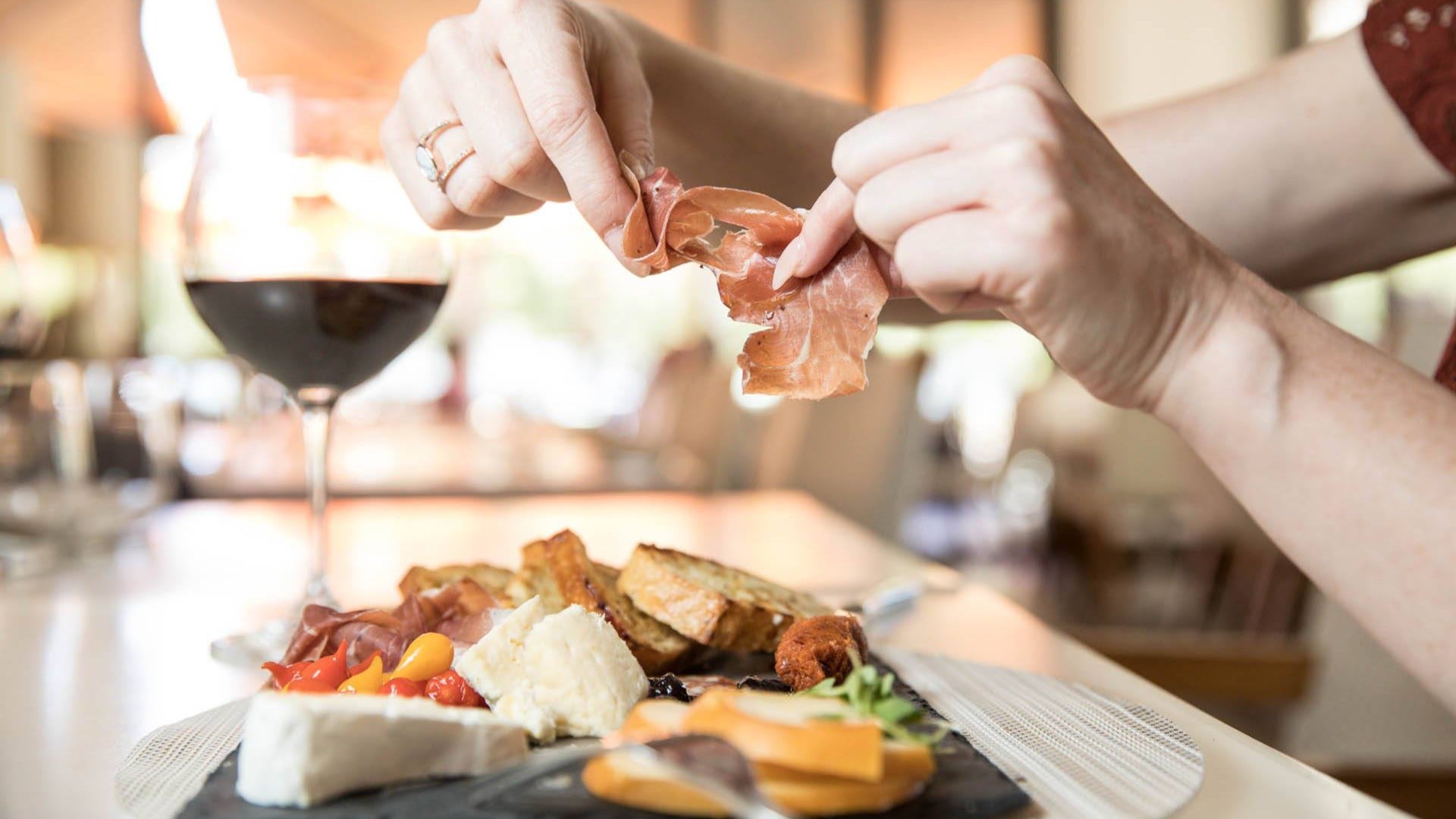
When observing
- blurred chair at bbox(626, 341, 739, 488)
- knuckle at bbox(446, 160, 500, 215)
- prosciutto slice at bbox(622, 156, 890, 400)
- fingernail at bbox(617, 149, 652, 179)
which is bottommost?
blurred chair at bbox(626, 341, 739, 488)

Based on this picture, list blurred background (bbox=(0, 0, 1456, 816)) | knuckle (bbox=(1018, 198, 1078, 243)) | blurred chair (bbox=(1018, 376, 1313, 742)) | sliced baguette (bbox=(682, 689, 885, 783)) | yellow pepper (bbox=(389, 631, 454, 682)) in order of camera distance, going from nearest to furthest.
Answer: sliced baguette (bbox=(682, 689, 885, 783))
knuckle (bbox=(1018, 198, 1078, 243))
yellow pepper (bbox=(389, 631, 454, 682))
blurred background (bbox=(0, 0, 1456, 816))
blurred chair (bbox=(1018, 376, 1313, 742))

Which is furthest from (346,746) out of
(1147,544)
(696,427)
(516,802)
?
(1147,544)

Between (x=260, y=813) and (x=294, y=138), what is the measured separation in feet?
2.41

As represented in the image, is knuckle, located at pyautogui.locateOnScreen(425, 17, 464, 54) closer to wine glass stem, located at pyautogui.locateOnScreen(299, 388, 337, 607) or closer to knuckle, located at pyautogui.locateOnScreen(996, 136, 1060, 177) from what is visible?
wine glass stem, located at pyautogui.locateOnScreen(299, 388, 337, 607)

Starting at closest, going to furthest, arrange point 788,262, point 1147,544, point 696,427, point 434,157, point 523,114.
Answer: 1. point 788,262
2. point 523,114
3. point 434,157
4. point 696,427
5. point 1147,544

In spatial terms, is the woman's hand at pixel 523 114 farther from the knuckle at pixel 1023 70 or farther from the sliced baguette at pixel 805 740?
the sliced baguette at pixel 805 740

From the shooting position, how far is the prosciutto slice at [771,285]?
0.87 metres

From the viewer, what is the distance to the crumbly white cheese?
70cm

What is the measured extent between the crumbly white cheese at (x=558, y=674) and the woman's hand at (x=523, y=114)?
1.18 feet

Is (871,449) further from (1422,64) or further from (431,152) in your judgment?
(431,152)

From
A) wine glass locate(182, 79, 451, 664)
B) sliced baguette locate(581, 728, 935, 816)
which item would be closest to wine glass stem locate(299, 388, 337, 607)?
wine glass locate(182, 79, 451, 664)

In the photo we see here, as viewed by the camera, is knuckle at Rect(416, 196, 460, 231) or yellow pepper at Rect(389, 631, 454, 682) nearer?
yellow pepper at Rect(389, 631, 454, 682)

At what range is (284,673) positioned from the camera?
2.62 feet

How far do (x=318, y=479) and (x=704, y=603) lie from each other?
492mm
